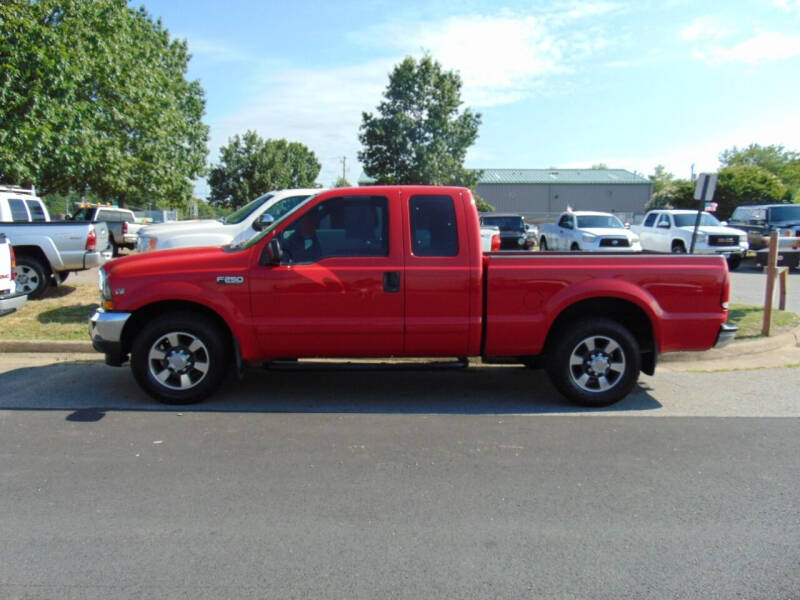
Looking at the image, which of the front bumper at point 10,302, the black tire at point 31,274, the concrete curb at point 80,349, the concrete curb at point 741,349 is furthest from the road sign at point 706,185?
the black tire at point 31,274

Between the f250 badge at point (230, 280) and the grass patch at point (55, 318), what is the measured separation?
349cm

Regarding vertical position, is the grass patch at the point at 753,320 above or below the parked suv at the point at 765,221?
below

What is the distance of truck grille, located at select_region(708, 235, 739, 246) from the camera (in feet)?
65.3

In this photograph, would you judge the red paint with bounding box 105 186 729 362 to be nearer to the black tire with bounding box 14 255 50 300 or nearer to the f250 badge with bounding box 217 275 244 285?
the f250 badge with bounding box 217 275 244 285

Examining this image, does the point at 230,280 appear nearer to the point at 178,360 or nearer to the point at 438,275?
the point at 178,360

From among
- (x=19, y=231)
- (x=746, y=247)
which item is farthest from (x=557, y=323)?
(x=746, y=247)

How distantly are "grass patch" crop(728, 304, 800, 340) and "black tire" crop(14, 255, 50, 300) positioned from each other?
11.0 m

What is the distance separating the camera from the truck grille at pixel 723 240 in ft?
65.3

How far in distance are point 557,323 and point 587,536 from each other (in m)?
2.82

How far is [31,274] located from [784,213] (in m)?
22.9

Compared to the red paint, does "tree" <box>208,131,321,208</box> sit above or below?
above

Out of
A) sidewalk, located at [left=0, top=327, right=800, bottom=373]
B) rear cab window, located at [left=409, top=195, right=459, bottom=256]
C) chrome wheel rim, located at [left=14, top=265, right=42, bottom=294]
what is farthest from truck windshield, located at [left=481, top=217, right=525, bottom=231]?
rear cab window, located at [left=409, top=195, right=459, bottom=256]

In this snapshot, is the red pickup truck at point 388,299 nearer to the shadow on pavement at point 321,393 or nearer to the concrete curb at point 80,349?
the shadow on pavement at point 321,393

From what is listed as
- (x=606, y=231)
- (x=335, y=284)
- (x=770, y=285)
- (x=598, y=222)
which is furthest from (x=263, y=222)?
(x=598, y=222)
